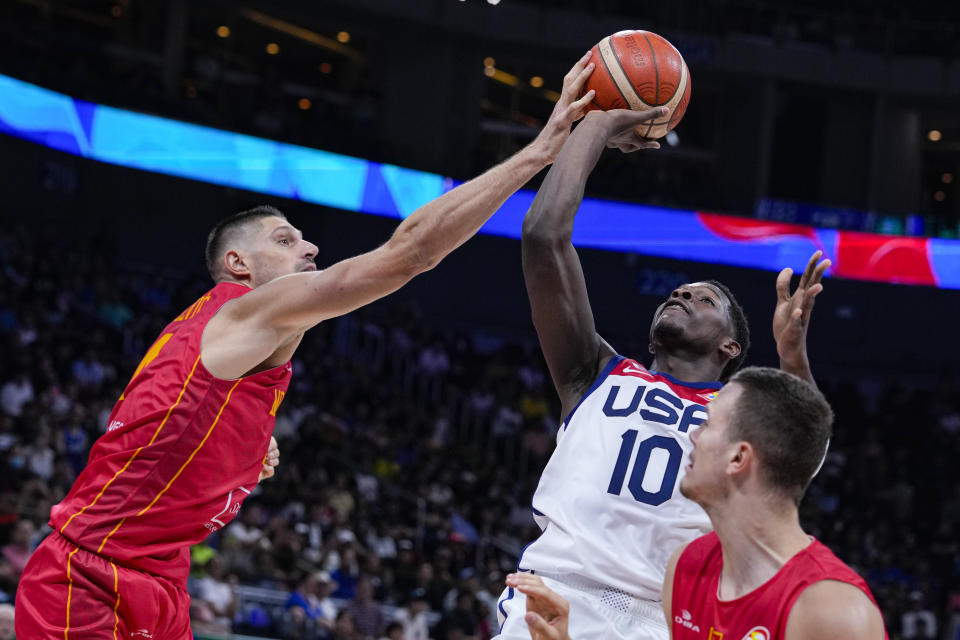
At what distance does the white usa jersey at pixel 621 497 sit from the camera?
326 centimetres

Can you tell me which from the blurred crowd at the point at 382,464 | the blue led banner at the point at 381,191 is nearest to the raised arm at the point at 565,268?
the blurred crowd at the point at 382,464

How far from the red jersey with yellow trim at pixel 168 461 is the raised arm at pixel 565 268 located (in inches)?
35.1

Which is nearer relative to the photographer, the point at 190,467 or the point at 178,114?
the point at 190,467

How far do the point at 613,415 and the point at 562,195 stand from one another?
0.71 m

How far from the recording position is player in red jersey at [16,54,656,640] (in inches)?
129

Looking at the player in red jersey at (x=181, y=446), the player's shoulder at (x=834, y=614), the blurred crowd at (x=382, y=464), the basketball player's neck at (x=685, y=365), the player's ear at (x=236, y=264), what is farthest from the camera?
the blurred crowd at (x=382, y=464)

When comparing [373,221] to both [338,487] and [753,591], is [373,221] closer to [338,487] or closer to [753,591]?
[338,487]

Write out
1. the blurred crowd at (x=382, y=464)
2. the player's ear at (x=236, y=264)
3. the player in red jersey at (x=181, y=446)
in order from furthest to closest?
the blurred crowd at (x=382, y=464), the player's ear at (x=236, y=264), the player in red jersey at (x=181, y=446)

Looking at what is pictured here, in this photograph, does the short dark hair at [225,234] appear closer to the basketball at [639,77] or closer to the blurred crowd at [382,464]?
the basketball at [639,77]

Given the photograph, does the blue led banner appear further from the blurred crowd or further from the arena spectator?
the arena spectator

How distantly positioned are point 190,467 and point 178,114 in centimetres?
1438

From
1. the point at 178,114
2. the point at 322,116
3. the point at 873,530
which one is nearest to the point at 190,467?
the point at 178,114

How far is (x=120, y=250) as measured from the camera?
1825 centimetres

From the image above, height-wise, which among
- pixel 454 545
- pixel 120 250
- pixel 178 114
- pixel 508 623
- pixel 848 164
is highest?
pixel 848 164
